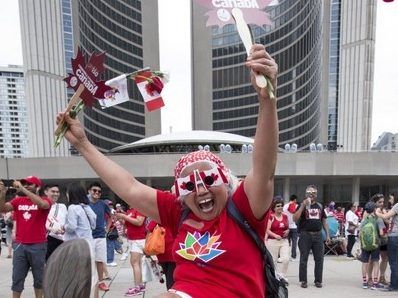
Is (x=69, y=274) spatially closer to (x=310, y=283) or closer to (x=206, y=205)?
(x=206, y=205)

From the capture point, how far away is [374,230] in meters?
5.89

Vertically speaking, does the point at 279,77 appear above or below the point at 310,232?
above

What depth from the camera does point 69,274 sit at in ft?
2.96

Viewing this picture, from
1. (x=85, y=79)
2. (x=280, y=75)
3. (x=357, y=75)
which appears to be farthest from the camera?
(x=280, y=75)

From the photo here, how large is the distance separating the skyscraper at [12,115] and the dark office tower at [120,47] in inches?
1509

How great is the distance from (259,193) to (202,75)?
79.1 m

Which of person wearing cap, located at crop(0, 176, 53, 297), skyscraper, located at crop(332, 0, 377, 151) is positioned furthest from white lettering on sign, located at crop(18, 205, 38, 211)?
skyscraper, located at crop(332, 0, 377, 151)

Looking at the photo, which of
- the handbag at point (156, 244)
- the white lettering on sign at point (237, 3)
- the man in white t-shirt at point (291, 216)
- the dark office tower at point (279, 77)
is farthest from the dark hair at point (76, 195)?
the dark office tower at point (279, 77)

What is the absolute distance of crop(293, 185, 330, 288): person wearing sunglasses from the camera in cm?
618

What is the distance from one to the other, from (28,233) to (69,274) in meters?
4.08

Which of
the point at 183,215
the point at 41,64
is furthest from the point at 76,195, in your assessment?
the point at 41,64

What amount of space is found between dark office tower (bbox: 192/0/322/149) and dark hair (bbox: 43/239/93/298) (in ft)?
224

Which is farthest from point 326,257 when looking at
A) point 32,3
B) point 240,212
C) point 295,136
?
point 295,136

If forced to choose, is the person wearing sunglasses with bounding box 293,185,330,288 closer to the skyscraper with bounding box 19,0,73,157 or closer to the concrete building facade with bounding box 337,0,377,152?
the skyscraper with bounding box 19,0,73,157
